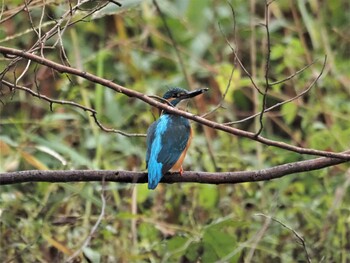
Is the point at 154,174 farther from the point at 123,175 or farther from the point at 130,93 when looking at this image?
the point at 130,93

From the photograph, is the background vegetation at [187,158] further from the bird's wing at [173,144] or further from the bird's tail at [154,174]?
the bird's tail at [154,174]

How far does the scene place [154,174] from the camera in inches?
159

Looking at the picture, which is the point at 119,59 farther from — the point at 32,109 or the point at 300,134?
the point at 300,134

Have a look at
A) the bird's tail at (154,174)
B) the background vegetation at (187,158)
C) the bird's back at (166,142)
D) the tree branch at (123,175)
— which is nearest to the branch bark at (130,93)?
the tree branch at (123,175)

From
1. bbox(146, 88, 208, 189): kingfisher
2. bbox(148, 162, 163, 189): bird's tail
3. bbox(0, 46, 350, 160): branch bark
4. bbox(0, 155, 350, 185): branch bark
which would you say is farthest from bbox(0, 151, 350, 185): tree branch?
bbox(146, 88, 208, 189): kingfisher

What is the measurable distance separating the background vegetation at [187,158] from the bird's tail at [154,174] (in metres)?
0.42

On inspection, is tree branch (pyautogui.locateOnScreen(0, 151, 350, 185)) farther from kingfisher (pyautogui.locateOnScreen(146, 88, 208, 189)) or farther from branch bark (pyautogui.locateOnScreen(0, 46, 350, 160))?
kingfisher (pyautogui.locateOnScreen(146, 88, 208, 189))

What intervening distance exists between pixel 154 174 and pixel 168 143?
401 millimetres

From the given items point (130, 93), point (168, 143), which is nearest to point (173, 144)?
point (168, 143)

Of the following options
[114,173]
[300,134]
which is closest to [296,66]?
[300,134]

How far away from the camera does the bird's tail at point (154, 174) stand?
156 inches

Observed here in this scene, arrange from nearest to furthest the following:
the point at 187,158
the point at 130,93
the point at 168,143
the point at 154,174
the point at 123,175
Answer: the point at 130,93 < the point at 123,175 < the point at 154,174 < the point at 168,143 < the point at 187,158

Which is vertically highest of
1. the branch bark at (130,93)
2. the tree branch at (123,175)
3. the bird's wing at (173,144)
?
the bird's wing at (173,144)

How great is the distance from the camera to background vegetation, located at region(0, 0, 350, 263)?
4.95 meters
